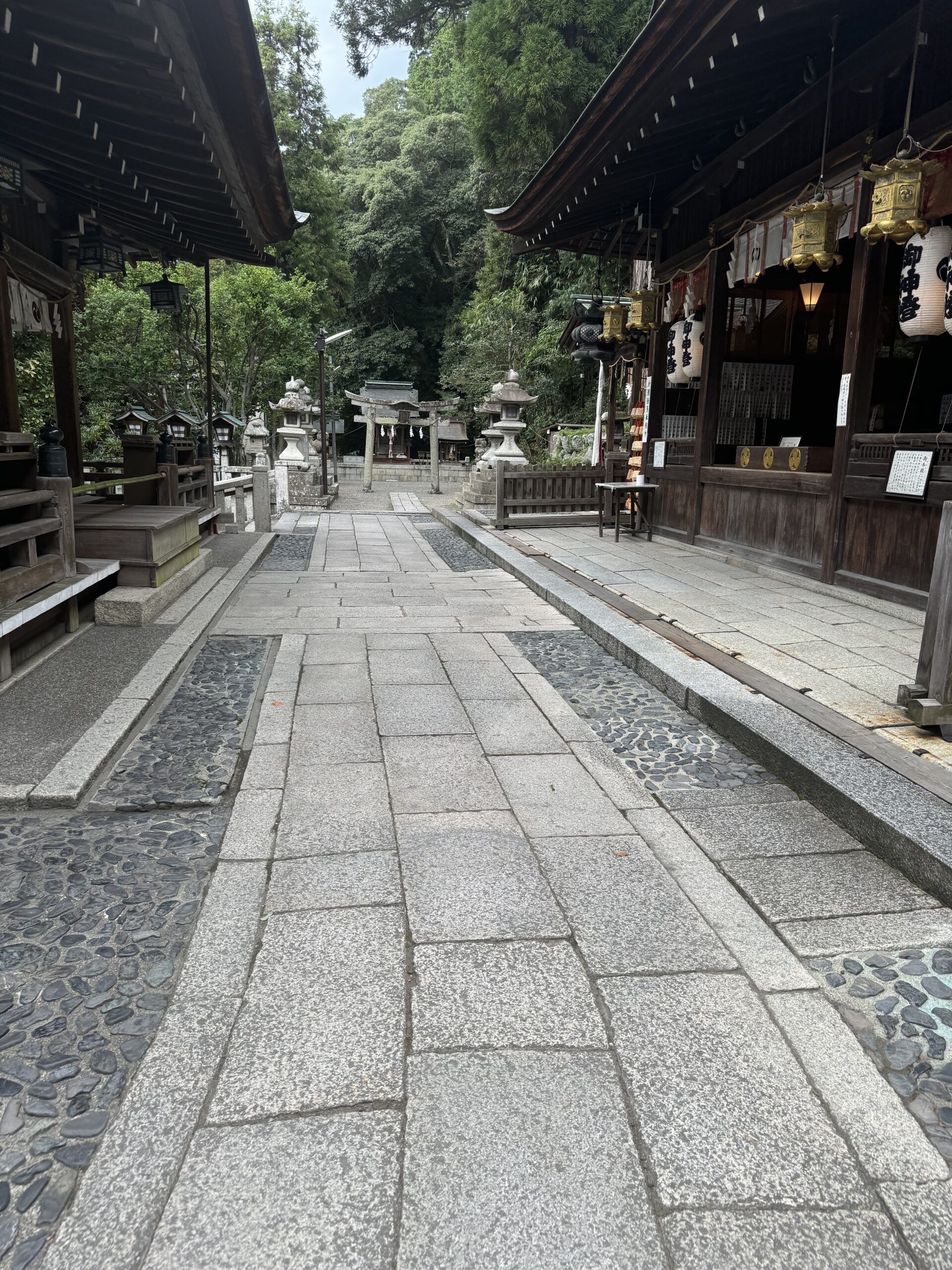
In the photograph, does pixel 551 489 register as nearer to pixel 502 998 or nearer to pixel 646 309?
pixel 646 309

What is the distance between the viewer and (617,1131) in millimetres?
1761

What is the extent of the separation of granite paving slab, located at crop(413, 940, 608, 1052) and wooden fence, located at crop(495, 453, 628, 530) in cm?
1085

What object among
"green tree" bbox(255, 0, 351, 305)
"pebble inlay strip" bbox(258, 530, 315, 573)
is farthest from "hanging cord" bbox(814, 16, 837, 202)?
"green tree" bbox(255, 0, 351, 305)

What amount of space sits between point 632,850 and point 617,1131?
1.35 metres

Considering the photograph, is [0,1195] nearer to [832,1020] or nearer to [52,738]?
[832,1020]

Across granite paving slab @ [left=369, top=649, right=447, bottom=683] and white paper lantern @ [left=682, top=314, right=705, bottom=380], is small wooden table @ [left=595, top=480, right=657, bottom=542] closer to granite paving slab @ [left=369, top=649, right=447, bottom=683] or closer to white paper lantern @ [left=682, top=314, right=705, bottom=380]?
white paper lantern @ [left=682, top=314, right=705, bottom=380]

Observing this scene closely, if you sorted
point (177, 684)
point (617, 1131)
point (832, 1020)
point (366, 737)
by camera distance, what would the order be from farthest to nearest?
point (177, 684), point (366, 737), point (832, 1020), point (617, 1131)

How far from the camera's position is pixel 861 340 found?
21.4 ft

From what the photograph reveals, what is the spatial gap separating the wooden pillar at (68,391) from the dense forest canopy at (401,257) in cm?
65

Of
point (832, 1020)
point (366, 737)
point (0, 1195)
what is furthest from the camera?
point (366, 737)

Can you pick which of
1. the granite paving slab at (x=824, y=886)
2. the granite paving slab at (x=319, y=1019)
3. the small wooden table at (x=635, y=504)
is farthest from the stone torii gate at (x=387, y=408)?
the granite paving slab at (x=319, y=1019)

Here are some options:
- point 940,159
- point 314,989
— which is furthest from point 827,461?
point 314,989

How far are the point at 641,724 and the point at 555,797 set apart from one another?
3.64 feet

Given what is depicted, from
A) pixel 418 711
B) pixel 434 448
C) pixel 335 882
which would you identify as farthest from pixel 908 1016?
pixel 434 448
